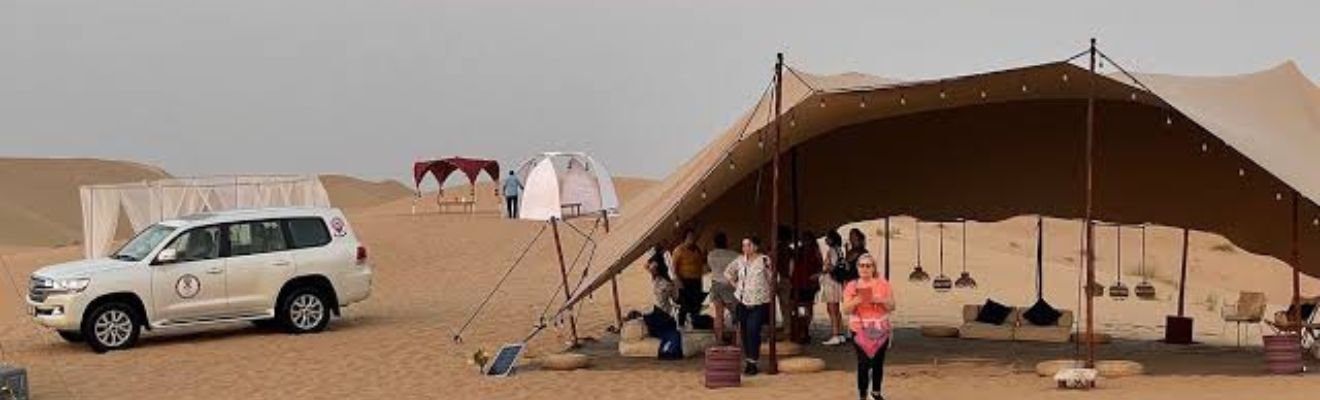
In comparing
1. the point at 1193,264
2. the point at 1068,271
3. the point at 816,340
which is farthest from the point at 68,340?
the point at 1193,264

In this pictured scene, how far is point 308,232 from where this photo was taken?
71.5 ft

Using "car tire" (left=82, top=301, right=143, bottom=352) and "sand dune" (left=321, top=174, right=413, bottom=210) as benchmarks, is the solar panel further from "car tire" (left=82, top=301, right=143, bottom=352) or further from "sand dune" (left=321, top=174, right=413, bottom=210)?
"sand dune" (left=321, top=174, right=413, bottom=210)

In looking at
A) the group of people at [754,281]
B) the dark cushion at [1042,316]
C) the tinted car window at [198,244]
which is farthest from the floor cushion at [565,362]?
the dark cushion at [1042,316]

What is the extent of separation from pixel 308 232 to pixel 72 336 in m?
3.17

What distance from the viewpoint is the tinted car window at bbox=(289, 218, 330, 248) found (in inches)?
852

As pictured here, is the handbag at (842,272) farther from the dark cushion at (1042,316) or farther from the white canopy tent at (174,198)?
the white canopy tent at (174,198)

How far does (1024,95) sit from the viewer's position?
17047 mm

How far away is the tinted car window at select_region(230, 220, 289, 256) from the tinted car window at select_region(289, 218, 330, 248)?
17cm

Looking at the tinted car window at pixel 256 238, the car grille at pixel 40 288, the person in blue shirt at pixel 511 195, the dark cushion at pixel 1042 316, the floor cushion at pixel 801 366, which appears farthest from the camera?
the person in blue shirt at pixel 511 195

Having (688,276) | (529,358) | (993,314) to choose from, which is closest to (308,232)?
(529,358)

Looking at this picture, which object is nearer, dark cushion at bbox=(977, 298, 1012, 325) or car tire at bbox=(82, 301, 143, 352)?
car tire at bbox=(82, 301, 143, 352)

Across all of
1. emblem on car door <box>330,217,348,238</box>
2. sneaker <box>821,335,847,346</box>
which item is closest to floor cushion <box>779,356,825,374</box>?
sneaker <box>821,335,847,346</box>

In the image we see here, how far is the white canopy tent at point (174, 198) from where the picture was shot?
103ft

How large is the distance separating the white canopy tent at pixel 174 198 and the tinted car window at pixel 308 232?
8.13m
